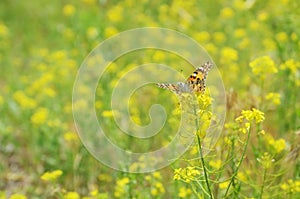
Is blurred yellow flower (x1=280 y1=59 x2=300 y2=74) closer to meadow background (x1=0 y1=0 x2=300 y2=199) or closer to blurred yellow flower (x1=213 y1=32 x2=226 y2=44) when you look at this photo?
meadow background (x1=0 y1=0 x2=300 y2=199)

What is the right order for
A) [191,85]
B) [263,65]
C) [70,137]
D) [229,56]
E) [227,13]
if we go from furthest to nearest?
[227,13] < [229,56] < [70,137] < [263,65] < [191,85]

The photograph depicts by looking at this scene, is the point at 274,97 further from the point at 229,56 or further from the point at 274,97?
the point at 229,56

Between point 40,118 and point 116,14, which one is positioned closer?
point 40,118

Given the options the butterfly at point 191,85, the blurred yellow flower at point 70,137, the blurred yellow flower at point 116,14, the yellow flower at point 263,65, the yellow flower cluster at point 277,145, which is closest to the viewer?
the butterfly at point 191,85

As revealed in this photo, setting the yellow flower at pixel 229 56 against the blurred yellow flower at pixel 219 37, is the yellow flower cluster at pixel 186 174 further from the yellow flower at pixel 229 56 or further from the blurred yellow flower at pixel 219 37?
the blurred yellow flower at pixel 219 37

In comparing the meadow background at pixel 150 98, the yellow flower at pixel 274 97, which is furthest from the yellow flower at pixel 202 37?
the yellow flower at pixel 274 97

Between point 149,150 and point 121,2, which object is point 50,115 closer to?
point 149,150

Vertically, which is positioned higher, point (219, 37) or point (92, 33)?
point (219, 37)

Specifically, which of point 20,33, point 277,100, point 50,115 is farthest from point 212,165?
point 20,33

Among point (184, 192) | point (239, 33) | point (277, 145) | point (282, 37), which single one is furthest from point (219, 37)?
point (184, 192)
